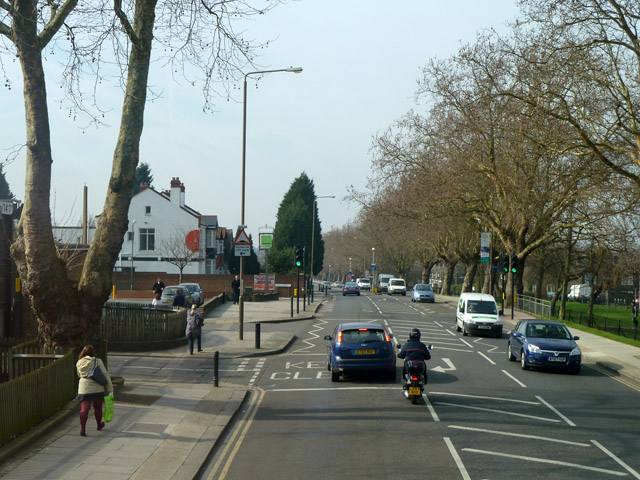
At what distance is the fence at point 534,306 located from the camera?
134ft

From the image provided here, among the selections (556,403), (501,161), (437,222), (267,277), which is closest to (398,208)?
(437,222)

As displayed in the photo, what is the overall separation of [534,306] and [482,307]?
1455 centimetres

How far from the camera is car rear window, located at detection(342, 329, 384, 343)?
1736 cm

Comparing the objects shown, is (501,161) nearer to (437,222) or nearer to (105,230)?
(437,222)

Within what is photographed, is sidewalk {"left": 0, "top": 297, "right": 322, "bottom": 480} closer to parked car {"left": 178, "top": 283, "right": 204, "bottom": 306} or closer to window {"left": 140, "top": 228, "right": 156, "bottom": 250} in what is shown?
parked car {"left": 178, "top": 283, "right": 204, "bottom": 306}

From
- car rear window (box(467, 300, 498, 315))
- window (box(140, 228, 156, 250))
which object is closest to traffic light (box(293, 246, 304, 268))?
Result: car rear window (box(467, 300, 498, 315))

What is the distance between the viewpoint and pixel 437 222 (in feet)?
178

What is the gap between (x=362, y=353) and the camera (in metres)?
17.2

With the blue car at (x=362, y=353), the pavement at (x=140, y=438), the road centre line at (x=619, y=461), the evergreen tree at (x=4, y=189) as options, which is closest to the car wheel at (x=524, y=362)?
the pavement at (x=140, y=438)

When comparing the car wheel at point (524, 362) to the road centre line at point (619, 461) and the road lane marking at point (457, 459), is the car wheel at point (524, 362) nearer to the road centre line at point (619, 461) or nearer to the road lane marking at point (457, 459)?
the road centre line at point (619, 461)

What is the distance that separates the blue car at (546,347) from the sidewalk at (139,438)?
26.8ft

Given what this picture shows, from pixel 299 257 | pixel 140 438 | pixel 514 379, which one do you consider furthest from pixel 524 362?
pixel 299 257

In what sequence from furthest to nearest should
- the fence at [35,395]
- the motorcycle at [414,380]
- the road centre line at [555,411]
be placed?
the motorcycle at [414,380], the road centre line at [555,411], the fence at [35,395]

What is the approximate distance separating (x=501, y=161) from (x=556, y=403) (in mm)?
35236
